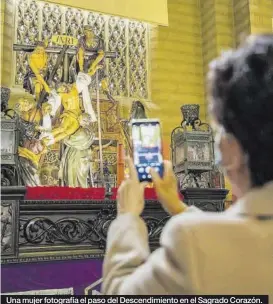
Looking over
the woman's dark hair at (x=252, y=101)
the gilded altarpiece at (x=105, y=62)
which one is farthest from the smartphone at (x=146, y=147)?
the gilded altarpiece at (x=105, y=62)

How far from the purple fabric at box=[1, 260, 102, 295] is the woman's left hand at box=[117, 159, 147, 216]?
1.74m

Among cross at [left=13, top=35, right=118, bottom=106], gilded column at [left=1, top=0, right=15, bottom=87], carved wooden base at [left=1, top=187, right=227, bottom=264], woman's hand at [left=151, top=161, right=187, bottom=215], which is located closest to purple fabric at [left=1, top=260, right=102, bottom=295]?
carved wooden base at [left=1, top=187, right=227, bottom=264]

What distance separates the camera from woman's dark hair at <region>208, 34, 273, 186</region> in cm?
69

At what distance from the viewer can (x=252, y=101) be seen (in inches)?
27.3

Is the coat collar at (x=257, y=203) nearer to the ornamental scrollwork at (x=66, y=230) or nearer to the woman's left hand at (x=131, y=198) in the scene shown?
the woman's left hand at (x=131, y=198)

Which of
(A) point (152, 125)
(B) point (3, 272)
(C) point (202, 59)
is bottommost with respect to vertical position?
(B) point (3, 272)

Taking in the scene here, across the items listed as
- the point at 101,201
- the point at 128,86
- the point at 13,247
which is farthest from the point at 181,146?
the point at 128,86

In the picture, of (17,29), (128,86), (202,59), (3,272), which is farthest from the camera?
(202,59)

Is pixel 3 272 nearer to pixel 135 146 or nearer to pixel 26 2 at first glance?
pixel 135 146

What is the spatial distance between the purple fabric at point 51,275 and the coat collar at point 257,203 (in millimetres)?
1955

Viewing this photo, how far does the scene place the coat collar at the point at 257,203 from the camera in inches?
27.1

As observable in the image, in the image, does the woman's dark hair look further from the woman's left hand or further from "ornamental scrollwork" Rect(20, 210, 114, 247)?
"ornamental scrollwork" Rect(20, 210, 114, 247)

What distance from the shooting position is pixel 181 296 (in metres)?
0.67

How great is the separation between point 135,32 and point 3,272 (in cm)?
445
